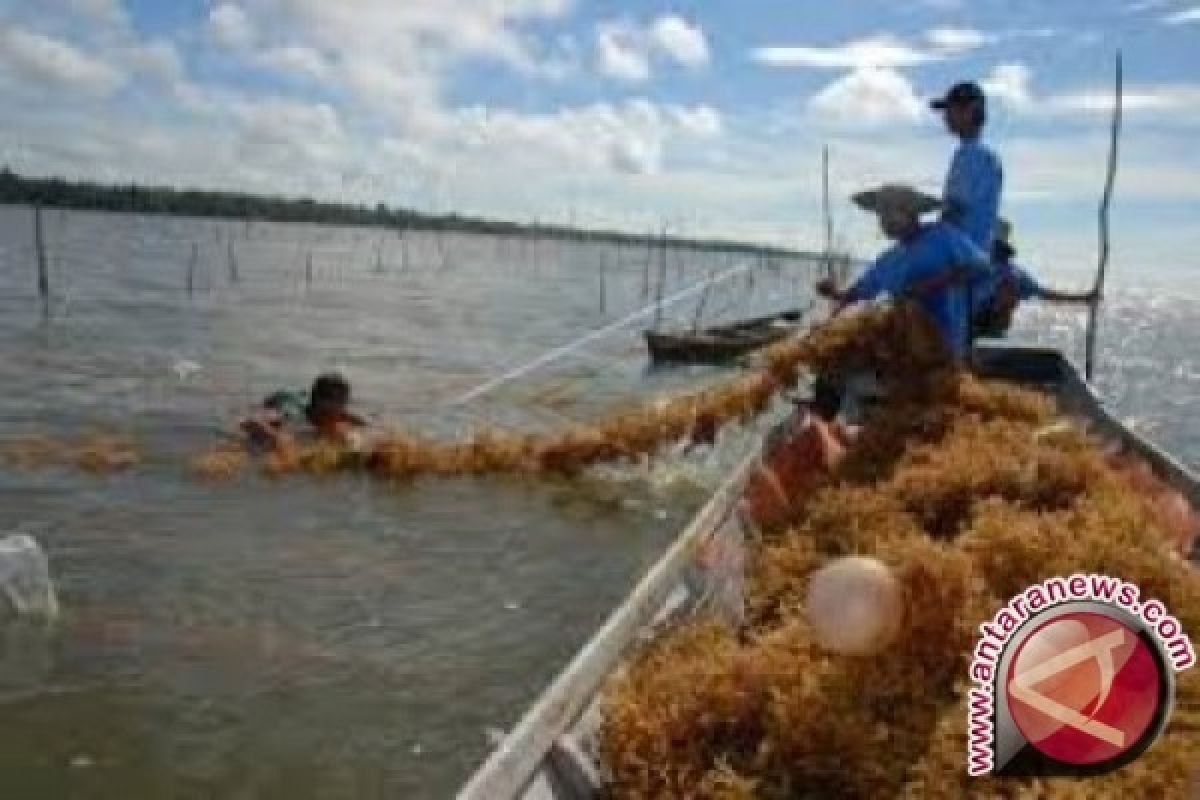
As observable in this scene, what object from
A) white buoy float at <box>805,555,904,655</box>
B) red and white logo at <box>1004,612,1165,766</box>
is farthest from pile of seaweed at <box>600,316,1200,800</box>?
red and white logo at <box>1004,612,1165,766</box>

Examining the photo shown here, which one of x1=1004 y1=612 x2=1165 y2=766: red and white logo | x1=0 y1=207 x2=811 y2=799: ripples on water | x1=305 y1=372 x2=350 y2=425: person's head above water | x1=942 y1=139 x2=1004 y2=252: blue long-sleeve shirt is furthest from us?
x1=305 y1=372 x2=350 y2=425: person's head above water

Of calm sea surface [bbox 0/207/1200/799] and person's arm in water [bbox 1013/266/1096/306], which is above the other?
person's arm in water [bbox 1013/266/1096/306]

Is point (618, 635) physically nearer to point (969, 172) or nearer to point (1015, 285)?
point (969, 172)

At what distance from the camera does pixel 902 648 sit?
15.9 feet

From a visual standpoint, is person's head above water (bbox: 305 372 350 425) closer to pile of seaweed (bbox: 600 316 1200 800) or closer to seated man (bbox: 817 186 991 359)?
seated man (bbox: 817 186 991 359)

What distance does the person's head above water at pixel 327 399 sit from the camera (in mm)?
19078

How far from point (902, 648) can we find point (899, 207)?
5.05m

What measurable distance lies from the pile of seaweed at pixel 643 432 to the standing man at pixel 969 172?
46.0 inches

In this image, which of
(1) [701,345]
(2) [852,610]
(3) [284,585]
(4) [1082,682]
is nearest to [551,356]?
(3) [284,585]

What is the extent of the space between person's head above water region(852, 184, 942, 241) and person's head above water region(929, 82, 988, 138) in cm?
66

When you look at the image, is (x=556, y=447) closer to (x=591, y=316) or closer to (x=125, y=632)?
(x=125, y=632)

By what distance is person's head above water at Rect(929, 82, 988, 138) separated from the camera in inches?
368

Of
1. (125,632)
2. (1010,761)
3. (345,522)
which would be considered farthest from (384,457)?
(1010,761)

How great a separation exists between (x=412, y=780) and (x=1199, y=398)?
48.0 meters
